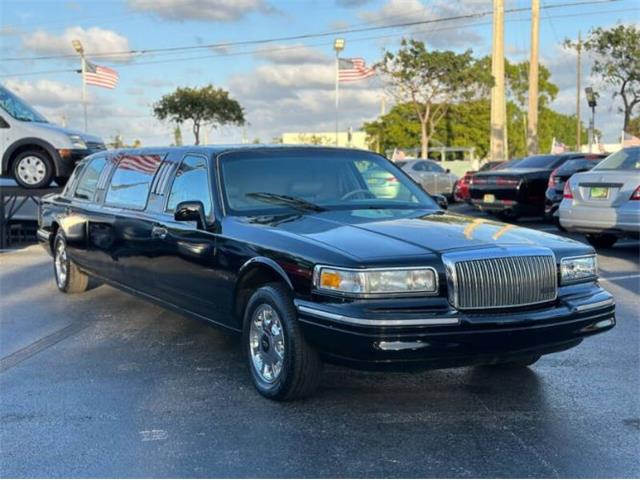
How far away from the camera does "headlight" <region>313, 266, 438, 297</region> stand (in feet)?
13.1

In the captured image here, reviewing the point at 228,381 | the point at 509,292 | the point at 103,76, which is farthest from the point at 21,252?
the point at 103,76

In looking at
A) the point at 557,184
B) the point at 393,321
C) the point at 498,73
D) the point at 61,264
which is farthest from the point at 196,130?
the point at 393,321

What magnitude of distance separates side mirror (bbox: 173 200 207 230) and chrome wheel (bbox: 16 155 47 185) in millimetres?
8011

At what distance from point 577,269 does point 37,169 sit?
1029 centimetres

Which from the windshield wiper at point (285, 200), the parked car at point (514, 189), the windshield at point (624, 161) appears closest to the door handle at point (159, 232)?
the windshield wiper at point (285, 200)

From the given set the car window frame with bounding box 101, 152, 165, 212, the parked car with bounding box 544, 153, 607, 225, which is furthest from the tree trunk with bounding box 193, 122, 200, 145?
the car window frame with bounding box 101, 152, 165, 212

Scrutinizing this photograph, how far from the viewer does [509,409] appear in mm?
4453

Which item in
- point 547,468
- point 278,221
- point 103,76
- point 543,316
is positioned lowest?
point 547,468

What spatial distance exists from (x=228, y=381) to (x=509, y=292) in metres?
2.06

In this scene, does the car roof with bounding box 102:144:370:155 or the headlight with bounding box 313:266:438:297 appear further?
the car roof with bounding box 102:144:370:155

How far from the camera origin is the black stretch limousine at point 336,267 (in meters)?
3.99

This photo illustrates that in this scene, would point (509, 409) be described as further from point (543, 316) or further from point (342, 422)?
point (342, 422)

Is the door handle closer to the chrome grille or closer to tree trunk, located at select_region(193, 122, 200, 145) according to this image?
the chrome grille

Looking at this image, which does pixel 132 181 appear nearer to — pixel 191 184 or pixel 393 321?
pixel 191 184
